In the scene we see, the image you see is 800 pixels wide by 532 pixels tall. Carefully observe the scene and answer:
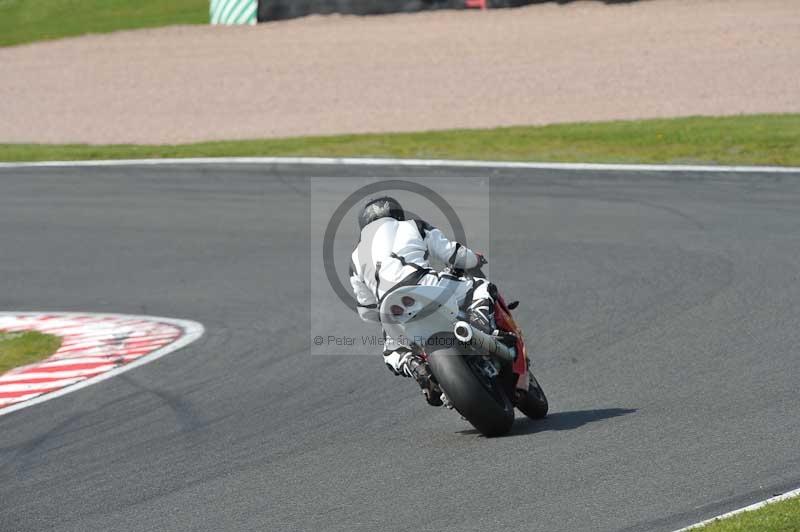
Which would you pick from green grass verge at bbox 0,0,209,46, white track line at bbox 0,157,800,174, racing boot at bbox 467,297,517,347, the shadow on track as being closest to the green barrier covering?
green grass verge at bbox 0,0,209,46

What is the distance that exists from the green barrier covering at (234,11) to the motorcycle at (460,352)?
28.5 metres

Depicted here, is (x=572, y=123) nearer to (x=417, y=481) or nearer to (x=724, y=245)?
(x=724, y=245)

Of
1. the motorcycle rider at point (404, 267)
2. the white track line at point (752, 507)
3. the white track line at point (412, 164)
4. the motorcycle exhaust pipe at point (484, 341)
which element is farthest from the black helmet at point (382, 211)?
the white track line at point (412, 164)

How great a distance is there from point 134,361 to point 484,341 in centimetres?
465

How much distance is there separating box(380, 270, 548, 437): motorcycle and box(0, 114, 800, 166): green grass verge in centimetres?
1195

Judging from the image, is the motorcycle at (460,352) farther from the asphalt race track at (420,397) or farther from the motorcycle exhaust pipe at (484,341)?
the asphalt race track at (420,397)

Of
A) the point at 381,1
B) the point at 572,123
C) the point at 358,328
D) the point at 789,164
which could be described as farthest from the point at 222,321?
the point at 381,1

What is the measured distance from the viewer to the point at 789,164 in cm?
1906

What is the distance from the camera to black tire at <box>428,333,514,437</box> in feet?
25.9

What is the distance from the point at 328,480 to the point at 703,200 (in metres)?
10.7

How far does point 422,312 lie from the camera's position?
8078 mm

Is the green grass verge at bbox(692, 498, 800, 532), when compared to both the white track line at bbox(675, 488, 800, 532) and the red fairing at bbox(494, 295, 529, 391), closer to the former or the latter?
the white track line at bbox(675, 488, 800, 532)

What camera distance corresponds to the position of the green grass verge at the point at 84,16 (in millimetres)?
38219

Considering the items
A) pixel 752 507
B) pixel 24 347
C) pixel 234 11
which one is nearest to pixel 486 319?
pixel 752 507
